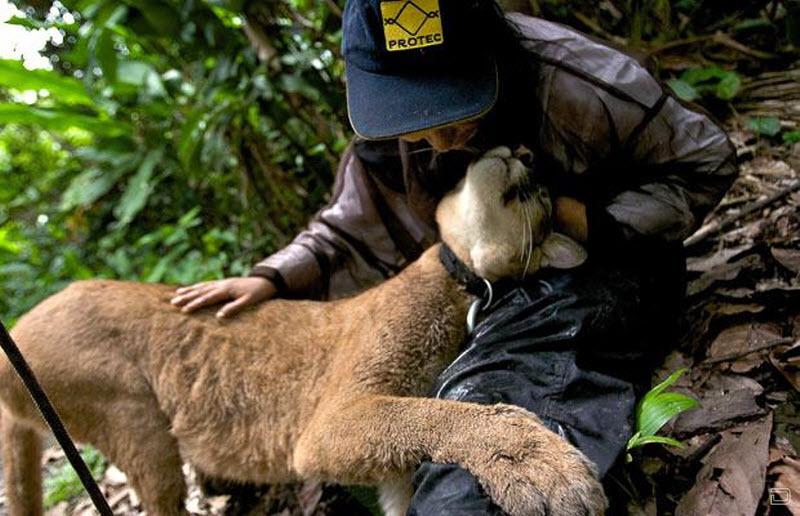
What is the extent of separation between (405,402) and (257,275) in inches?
52.5

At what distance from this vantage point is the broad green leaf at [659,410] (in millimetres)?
2213

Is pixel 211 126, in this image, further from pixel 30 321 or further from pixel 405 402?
pixel 405 402

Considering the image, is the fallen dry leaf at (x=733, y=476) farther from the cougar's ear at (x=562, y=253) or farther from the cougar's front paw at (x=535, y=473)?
the cougar's ear at (x=562, y=253)

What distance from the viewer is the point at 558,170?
9.47 feet

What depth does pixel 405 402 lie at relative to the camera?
259cm

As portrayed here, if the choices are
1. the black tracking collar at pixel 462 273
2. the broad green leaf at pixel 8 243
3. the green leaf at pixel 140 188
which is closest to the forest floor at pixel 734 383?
the black tracking collar at pixel 462 273

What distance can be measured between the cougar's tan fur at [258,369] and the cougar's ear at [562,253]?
1.0 inches

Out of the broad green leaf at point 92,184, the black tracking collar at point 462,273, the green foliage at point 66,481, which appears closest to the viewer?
the black tracking collar at point 462,273

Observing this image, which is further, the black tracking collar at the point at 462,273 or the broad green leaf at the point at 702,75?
the broad green leaf at the point at 702,75

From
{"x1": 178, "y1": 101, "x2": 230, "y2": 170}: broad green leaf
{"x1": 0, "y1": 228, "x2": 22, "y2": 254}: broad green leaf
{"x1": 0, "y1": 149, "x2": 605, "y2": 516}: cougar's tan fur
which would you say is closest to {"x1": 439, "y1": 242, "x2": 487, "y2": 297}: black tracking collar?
{"x1": 0, "y1": 149, "x2": 605, "y2": 516}: cougar's tan fur

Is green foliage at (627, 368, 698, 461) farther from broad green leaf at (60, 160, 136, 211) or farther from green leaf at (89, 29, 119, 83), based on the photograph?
broad green leaf at (60, 160, 136, 211)

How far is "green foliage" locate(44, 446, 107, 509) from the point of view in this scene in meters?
4.06

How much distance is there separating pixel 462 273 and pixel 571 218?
1.79 ft

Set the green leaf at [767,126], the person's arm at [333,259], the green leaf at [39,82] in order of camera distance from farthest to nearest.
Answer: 1. the green leaf at [39,82]
2. the green leaf at [767,126]
3. the person's arm at [333,259]
